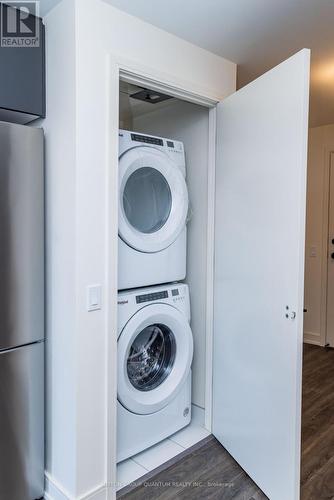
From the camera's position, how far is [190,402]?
8.21 feet

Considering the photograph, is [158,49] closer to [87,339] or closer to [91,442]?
[87,339]

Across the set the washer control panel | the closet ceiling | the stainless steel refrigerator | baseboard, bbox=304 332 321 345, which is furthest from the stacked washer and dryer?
baseboard, bbox=304 332 321 345

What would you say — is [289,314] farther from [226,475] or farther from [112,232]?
[226,475]

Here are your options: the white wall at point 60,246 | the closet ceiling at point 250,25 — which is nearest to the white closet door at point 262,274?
the closet ceiling at point 250,25

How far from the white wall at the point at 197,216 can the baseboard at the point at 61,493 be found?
3.03ft

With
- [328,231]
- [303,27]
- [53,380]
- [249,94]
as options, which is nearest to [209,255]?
[249,94]

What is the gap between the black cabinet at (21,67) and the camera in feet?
5.59

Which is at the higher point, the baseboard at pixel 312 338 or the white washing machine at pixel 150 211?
the white washing machine at pixel 150 211

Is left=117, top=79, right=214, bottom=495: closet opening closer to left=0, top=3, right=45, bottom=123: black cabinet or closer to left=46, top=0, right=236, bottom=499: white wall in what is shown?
left=46, top=0, right=236, bottom=499: white wall

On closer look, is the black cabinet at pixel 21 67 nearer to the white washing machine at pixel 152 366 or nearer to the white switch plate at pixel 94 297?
the white switch plate at pixel 94 297

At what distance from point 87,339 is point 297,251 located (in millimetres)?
1014

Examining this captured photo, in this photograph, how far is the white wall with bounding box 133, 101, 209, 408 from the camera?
2.49 metres

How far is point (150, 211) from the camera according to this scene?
2.35 metres

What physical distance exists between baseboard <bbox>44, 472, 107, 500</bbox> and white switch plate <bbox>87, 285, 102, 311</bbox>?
860 millimetres
